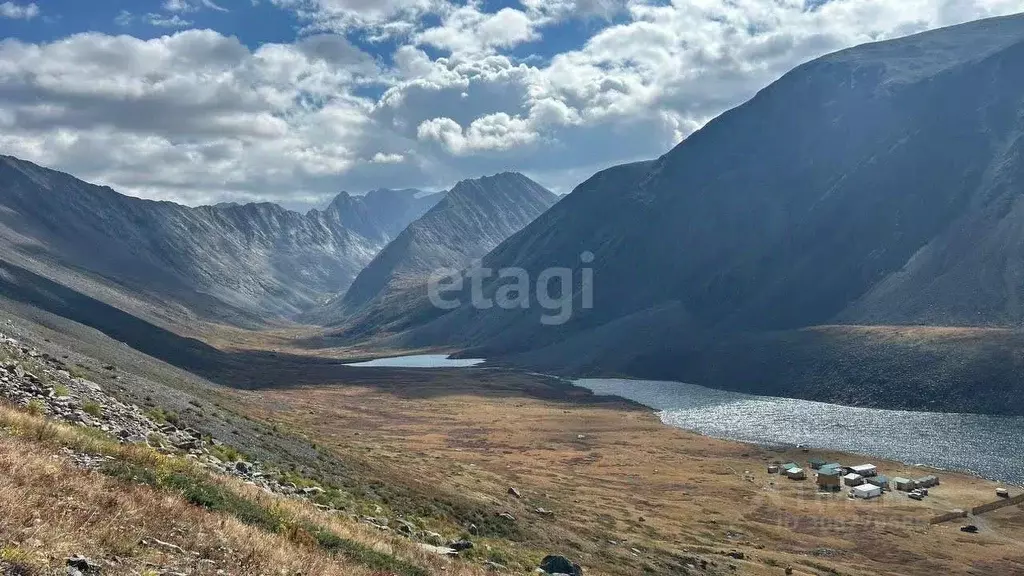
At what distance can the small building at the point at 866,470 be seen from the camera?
8275 centimetres

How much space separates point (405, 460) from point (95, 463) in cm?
4531

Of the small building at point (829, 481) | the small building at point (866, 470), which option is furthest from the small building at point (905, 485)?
the small building at point (829, 481)

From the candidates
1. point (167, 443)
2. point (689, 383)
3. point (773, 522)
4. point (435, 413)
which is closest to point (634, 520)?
point (773, 522)

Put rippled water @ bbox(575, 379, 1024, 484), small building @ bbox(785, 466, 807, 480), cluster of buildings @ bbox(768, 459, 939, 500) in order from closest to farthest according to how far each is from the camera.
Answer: cluster of buildings @ bbox(768, 459, 939, 500), small building @ bbox(785, 466, 807, 480), rippled water @ bbox(575, 379, 1024, 484)

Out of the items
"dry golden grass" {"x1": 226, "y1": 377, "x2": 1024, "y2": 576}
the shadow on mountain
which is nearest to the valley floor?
"dry golden grass" {"x1": 226, "y1": 377, "x2": 1024, "y2": 576}

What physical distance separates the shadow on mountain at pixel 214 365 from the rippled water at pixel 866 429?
87.0 ft

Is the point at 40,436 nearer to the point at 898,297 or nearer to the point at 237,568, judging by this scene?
the point at 237,568

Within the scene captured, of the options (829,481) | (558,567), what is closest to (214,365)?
(829,481)

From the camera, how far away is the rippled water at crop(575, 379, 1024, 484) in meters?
90.9

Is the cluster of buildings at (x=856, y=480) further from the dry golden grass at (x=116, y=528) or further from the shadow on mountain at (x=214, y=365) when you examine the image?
the dry golden grass at (x=116, y=528)

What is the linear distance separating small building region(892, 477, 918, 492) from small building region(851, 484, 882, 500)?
3538 millimetres

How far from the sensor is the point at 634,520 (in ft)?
180

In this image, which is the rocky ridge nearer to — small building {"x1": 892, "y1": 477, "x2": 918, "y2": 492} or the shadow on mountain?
small building {"x1": 892, "y1": 477, "x2": 918, "y2": 492}

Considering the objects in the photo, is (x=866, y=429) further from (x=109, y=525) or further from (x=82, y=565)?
(x=82, y=565)
